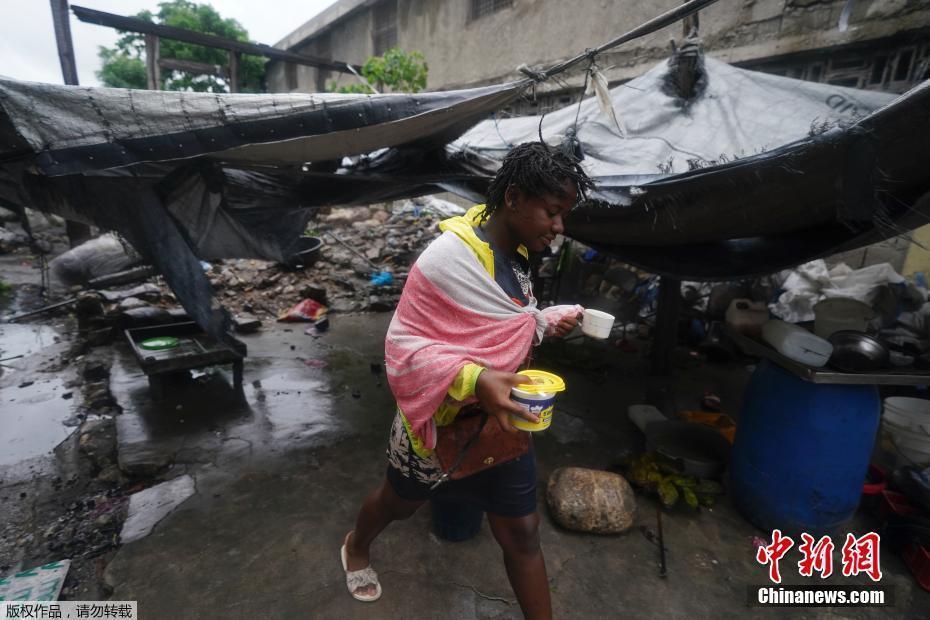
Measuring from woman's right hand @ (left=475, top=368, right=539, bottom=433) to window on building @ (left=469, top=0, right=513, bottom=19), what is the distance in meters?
10.1

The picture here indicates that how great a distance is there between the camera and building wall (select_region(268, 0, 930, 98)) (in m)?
4.77

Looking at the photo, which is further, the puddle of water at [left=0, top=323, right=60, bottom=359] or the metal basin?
the puddle of water at [left=0, top=323, right=60, bottom=359]

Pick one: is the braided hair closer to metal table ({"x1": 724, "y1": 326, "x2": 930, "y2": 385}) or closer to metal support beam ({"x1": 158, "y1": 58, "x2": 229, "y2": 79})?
metal table ({"x1": 724, "y1": 326, "x2": 930, "y2": 385})

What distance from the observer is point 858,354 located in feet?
7.91

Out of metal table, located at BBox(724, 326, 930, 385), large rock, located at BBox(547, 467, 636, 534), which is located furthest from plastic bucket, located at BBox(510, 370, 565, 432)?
metal table, located at BBox(724, 326, 930, 385)

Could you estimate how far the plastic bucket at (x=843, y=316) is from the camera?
3318mm

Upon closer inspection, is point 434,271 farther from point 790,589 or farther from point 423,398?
point 790,589

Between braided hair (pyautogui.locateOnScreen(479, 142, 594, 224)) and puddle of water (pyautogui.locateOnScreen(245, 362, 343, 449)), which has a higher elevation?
braided hair (pyautogui.locateOnScreen(479, 142, 594, 224))

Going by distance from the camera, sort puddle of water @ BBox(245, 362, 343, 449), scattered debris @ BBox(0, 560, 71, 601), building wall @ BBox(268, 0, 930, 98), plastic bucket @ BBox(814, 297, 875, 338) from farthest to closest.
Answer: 1. building wall @ BBox(268, 0, 930, 98)
2. puddle of water @ BBox(245, 362, 343, 449)
3. plastic bucket @ BBox(814, 297, 875, 338)
4. scattered debris @ BBox(0, 560, 71, 601)

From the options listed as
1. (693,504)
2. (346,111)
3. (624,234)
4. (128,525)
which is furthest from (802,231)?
(128,525)

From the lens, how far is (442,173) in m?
3.65

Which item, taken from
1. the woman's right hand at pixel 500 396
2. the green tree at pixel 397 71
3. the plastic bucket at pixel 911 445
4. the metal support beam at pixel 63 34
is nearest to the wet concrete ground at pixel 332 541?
the plastic bucket at pixel 911 445

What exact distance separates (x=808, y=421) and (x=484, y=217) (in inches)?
88.6

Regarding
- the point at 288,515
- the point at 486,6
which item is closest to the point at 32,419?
the point at 288,515
